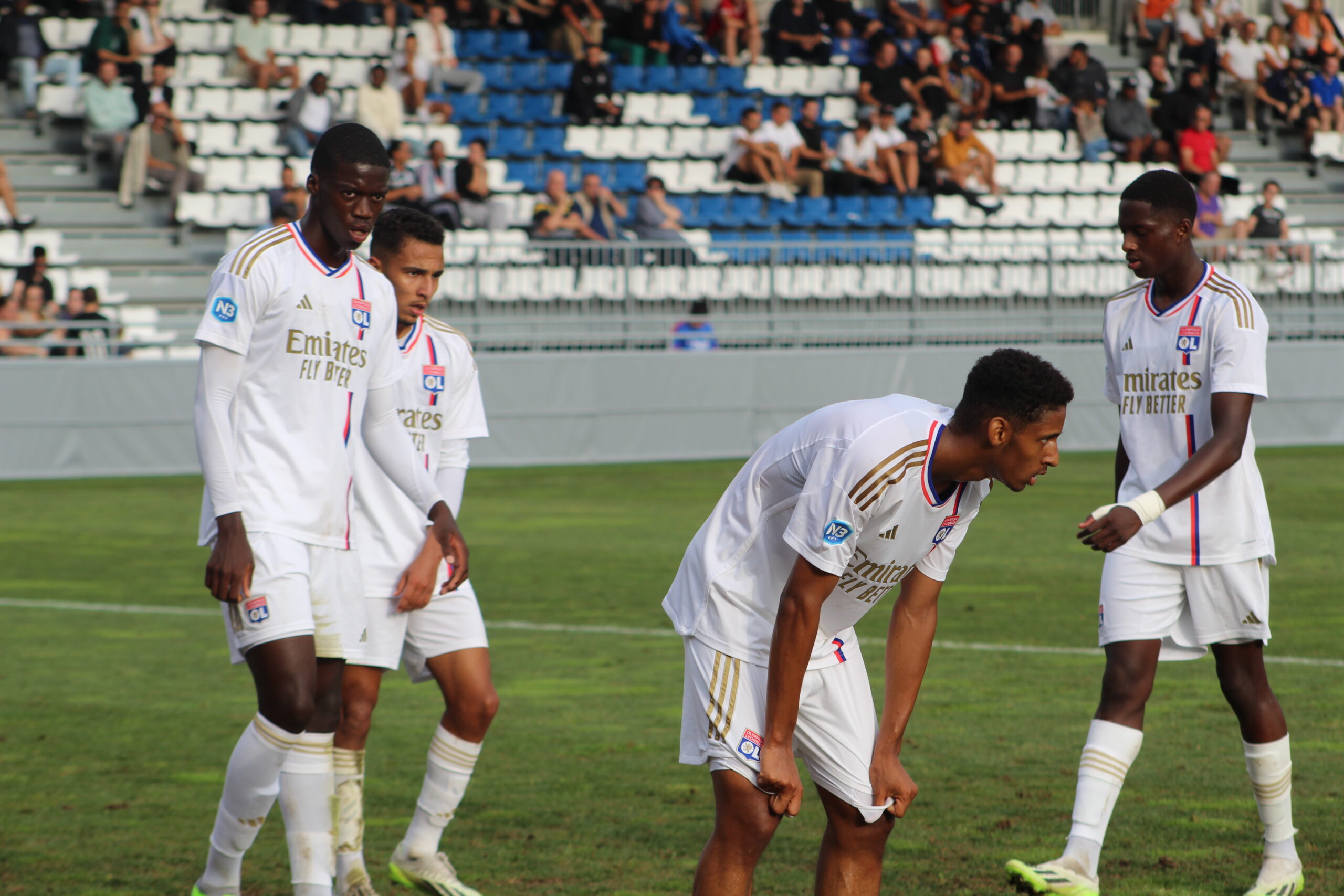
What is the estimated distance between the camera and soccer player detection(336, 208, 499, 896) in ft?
16.6

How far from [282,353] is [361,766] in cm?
144

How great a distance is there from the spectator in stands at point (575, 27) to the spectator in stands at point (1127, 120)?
8382 mm

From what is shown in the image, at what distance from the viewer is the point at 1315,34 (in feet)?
98.0

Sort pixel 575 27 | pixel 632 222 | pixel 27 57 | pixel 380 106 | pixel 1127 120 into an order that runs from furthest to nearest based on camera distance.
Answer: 1. pixel 1127 120
2. pixel 575 27
3. pixel 27 57
4. pixel 380 106
5. pixel 632 222

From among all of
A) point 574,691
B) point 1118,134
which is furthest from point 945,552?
point 1118,134

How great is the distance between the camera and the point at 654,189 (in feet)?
70.4

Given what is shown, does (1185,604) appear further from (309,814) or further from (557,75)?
(557,75)

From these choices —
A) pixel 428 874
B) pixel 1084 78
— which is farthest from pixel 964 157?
pixel 428 874

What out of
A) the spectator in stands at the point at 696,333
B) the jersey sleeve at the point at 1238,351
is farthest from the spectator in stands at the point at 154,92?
the jersey sleeve at the point at 1238,351

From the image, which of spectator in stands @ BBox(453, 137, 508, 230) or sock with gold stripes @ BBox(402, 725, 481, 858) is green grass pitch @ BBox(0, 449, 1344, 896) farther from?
spectator in stands @ BBox(453, 137, 508, 230)

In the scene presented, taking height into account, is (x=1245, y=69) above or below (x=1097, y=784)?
above

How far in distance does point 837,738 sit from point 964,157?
863 inches

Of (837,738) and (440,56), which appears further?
(440,56)

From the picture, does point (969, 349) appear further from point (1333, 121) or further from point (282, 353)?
point (282, 353)
